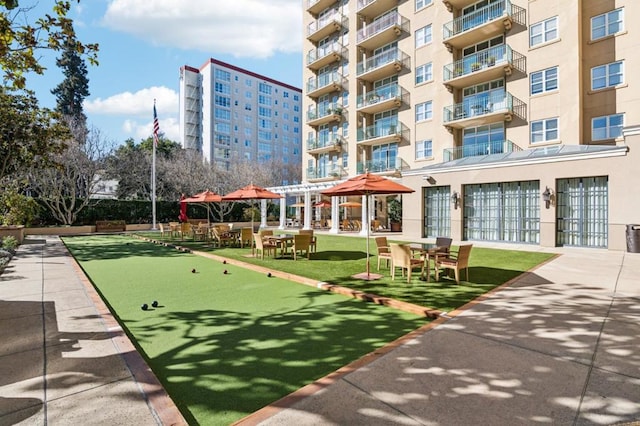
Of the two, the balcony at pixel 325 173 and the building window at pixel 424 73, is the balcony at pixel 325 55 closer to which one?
the building window at pixel 424 73

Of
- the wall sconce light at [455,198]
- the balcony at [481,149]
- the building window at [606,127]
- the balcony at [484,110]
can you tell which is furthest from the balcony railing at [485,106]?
the wall sconce light at [455,198]

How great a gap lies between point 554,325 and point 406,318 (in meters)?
2.21

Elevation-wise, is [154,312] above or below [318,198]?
below

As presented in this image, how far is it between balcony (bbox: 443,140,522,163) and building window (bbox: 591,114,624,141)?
4.04 m

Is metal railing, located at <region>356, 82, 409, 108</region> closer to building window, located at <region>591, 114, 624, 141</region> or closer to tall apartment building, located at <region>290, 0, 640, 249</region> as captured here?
tall apartment building, located at <region>290, 0, 640, 249</region>

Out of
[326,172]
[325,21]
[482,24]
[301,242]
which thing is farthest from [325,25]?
[301,242]

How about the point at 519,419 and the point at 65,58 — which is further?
the point at 65,58

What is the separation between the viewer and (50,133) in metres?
13.4

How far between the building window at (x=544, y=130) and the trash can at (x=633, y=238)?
939cm

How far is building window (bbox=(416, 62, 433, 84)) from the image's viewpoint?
28031mm

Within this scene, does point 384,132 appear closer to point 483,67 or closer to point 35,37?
point 483,67

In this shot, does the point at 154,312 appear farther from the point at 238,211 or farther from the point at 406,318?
the point at 238,211

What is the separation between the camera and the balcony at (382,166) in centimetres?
3002

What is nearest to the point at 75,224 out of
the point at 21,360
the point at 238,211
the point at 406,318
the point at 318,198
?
the point at 238,211
